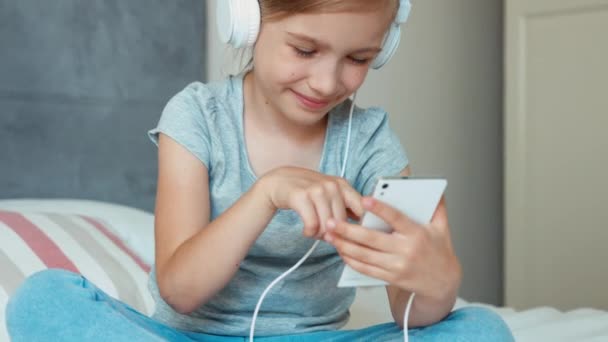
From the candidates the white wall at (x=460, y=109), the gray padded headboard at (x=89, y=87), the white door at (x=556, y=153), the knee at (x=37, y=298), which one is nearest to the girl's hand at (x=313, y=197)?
the knee at (x=37, y=298)

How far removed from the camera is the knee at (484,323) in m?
0.85

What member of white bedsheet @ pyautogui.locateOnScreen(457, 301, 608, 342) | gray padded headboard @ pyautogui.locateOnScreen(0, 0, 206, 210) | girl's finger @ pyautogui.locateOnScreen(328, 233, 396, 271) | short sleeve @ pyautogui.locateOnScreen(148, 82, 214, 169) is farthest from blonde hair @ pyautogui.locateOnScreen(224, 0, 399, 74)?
gray padded headboard @ pyautogui.locateOnScreen(0, 0, 206, 210)

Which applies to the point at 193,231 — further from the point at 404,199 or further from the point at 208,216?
the point at 404,199

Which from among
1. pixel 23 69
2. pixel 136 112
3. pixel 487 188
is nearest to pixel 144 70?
pixel 136 112

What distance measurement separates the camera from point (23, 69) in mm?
1560

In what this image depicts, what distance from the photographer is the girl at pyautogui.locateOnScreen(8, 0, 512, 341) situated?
812 mm

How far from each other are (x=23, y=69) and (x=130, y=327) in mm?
887

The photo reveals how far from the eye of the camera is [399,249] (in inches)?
31.0

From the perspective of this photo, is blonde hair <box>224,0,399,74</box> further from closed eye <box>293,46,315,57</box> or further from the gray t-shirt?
the gray t-shirt

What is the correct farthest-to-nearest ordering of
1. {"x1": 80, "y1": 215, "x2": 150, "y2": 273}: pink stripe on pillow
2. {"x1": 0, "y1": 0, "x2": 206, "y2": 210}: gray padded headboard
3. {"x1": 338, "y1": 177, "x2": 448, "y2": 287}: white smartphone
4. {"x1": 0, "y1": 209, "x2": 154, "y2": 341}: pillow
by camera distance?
{"x1": 0, "y1": 0, "x2": 206, "y2": 210}: gray padded headboard
{"x1": 80, "y1": 215, "x2": 150, "y2": 273}: pink stripe on pillow
{"x1": 0, "y1": 209, "x2": 154, "y2": 341}: pillow
{"x1": 338, "y1": 177, "x2": 448, "y2": 287}: white smartphone

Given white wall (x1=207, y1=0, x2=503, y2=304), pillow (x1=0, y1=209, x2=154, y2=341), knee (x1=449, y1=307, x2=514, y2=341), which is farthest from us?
white wall (x1=207, y1=0, x2=503, y2=304)

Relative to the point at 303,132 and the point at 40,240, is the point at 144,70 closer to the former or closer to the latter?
the point at 40,240

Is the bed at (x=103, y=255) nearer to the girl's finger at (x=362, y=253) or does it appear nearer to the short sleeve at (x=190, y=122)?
the short sleeve at (x=190, y=122)

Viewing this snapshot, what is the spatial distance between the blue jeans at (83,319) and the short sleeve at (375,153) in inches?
10.5
